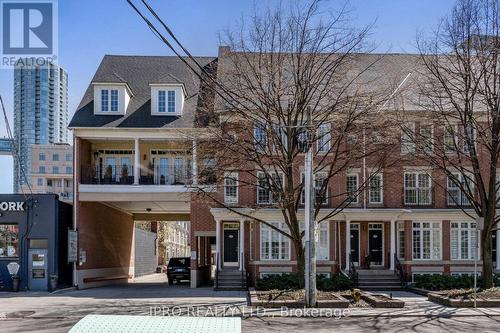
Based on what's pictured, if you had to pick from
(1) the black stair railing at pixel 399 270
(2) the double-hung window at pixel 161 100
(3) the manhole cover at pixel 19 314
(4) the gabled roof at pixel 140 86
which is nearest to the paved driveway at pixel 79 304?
(3) the manhole cover at pixel 19 314

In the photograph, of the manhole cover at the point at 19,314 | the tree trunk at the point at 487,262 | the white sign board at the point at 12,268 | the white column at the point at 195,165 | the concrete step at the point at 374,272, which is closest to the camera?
the manhole cover at the point at 19,314

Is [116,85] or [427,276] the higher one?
[116,85]

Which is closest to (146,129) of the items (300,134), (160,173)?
(160,173)

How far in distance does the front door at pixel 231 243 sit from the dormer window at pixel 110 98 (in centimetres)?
853

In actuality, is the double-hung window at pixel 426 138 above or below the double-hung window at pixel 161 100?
below

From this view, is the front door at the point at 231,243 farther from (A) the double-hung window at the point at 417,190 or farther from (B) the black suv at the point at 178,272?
(A) the double-hung window at the point at 417,190

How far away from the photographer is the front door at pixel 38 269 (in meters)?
26.9

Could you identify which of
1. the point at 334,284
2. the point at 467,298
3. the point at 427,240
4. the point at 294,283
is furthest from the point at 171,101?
the point at 467,298

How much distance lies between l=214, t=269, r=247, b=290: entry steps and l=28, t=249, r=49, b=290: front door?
8116 millimetres

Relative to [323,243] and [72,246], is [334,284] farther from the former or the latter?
[72,246]

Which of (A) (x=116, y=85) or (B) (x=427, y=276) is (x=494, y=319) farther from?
(A) (x=116, y=85)

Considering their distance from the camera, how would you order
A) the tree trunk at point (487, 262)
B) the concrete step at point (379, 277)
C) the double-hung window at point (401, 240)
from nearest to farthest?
the tree trunk at point (487, 262)
the concrete step at point (379, 277)
the double-hung window at point (401, 240)

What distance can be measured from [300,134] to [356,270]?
1087 centimetres

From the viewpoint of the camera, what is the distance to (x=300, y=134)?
65.4ft
